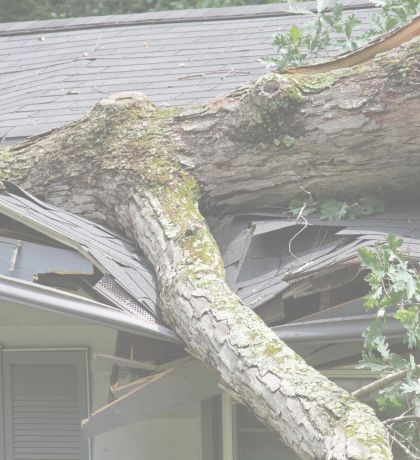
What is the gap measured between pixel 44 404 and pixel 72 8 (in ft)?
43.0

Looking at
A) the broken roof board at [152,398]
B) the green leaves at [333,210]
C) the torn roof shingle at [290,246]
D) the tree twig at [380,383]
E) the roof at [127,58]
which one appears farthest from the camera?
the roof at [127,58]

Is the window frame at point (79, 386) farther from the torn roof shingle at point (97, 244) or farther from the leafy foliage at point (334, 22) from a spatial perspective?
the leafy foliage at point (334, 22)

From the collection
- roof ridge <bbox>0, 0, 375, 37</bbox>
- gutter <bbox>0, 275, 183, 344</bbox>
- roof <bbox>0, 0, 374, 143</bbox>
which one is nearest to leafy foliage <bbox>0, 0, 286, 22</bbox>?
roof ridge <bbox>0, 0, 375, 37</bbox>

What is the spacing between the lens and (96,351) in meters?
3.56

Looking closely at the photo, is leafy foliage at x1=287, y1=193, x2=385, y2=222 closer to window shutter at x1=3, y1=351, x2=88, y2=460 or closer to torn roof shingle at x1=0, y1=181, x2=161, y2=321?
torn roof shingle at x1=0, y1=181, x2=161, y2=321

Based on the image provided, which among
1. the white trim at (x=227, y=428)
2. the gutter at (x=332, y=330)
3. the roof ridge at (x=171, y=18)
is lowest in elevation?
the white trim at (x=227, y=428)

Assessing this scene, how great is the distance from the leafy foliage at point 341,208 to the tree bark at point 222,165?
0.09m

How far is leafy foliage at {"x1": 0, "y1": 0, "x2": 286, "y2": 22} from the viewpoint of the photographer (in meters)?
13.5

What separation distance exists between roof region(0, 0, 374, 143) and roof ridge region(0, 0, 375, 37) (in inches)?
0.5

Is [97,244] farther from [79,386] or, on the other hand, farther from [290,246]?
[79,386]

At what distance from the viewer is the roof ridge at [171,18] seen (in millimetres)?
6309

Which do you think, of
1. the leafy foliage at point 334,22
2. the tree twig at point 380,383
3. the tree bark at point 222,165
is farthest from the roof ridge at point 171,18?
the tree twig at point 380,383

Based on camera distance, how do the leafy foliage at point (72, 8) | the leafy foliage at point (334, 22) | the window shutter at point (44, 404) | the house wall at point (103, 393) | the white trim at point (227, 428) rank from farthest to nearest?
the leafy foliage at point (72, 8), the leafy foliage at point (334, 22), the window shutter at point (44, 404), the house wall at point (103, 393), the white trim at point (227, 428)

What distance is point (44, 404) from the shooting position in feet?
11.9
